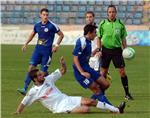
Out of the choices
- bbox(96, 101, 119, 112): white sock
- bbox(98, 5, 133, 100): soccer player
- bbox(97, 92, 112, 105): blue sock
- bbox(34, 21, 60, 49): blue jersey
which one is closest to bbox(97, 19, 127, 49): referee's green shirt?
bbox(98, 5, 133, 100): soccer player

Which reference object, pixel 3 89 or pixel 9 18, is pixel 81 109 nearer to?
pixel 3 89

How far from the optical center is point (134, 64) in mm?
27875

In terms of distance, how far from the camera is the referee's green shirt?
Result: 1519 cm

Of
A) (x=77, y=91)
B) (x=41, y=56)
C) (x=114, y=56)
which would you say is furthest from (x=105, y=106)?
(x=41, y=56)

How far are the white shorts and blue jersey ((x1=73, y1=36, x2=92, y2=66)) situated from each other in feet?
3.25

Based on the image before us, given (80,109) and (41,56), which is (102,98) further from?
(41,56)

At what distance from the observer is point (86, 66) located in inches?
499

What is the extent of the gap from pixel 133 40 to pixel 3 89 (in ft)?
96.4

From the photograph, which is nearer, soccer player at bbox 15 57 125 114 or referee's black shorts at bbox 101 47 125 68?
soccer player at bbox 15 57 125 114

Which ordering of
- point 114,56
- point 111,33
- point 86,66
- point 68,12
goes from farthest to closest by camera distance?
1. point 68,12
2. point 114,56
3. point 111,33
4. point 86,66

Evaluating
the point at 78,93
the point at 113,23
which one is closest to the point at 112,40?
the point at 113,23

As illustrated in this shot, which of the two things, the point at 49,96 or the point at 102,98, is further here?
the point at 102,98

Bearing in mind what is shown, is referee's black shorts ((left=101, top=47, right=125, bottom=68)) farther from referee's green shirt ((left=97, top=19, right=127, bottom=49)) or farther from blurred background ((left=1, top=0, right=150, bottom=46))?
blurred background ((left=1, top=0, right=150, bottom=46))

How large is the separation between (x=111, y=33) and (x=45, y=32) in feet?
6.58
